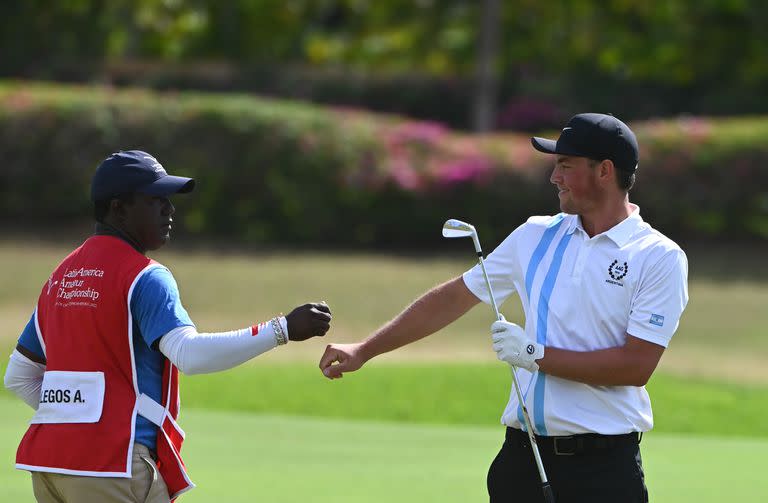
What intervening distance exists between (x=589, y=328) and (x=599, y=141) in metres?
0.66

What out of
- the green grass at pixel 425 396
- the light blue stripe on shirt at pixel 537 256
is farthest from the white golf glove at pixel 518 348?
the green grass at pixel 425 396

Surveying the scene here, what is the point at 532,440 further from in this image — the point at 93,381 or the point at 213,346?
the point at 93,381

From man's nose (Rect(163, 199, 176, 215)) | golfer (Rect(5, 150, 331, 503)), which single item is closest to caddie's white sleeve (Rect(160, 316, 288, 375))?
golfer (Rect(5, 150, 331, 503))

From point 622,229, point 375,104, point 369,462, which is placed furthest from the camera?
point 375,104

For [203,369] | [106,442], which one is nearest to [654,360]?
[203,369]

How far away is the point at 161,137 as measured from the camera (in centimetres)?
2119

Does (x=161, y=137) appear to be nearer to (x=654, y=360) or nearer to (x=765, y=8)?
(x=765, y=8)

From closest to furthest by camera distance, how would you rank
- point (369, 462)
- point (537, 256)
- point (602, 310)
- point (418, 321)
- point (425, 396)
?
point (602, 310) → point (537, 256) → point (418, 321) → point (369, 462) → point (425, 396)

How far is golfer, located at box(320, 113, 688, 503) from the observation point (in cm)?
458

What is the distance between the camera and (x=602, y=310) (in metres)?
4.66

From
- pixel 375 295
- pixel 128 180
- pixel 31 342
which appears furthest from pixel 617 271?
pixel 375 295

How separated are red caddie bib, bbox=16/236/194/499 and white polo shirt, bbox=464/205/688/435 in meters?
1.34

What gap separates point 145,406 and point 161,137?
1723 centimetres

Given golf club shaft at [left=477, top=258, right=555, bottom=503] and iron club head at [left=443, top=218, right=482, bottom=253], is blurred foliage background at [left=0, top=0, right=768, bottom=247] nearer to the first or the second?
iron club head at [left=443, top=218, right=482, bottom=253]
